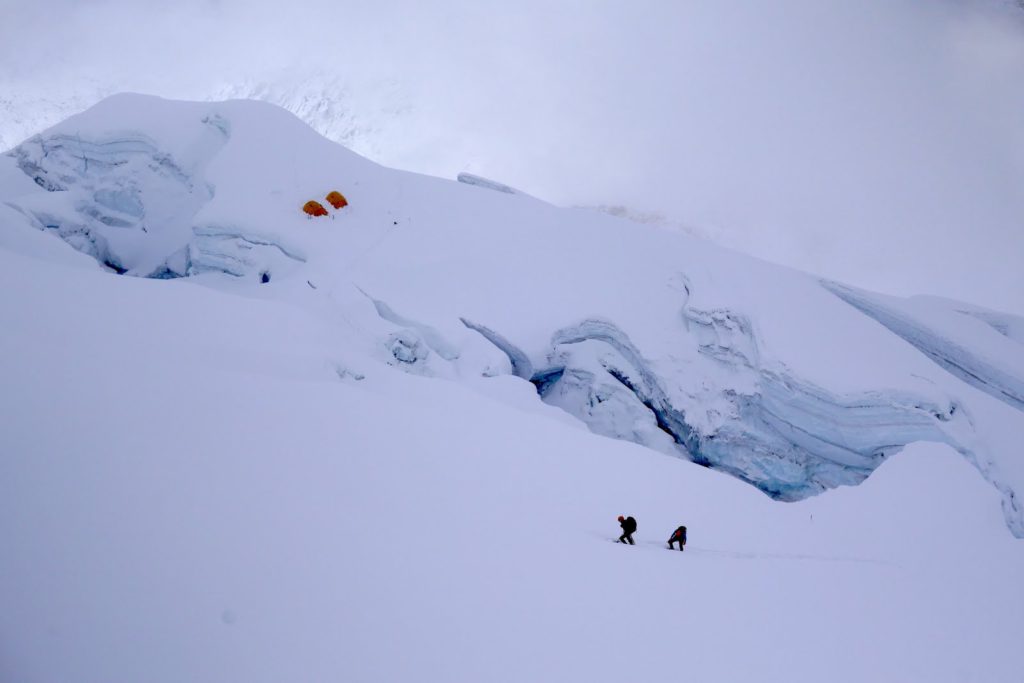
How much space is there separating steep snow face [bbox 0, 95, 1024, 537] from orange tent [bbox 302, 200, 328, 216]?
1.14ft

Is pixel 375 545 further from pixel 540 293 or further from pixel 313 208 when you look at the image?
pixel 313 208

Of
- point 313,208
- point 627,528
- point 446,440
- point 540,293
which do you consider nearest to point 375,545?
point 446,440

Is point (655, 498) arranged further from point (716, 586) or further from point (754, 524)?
point (716, 586)

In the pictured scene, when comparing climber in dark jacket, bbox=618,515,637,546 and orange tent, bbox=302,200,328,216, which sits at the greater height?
orange tent, bbox=302,200,328,216

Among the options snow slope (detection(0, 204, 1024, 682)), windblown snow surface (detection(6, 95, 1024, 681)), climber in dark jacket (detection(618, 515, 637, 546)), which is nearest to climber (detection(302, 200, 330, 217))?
windblown snow surface (detection(6, 95, 1024, 681))

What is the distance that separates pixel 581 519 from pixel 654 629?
5.69ft

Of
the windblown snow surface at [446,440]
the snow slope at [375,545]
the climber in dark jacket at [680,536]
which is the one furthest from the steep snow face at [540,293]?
the climber in dark jacket at [680,536]

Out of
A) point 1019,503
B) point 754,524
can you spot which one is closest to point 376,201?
point 754,524

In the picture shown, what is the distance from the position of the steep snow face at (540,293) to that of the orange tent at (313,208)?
346 millimetres

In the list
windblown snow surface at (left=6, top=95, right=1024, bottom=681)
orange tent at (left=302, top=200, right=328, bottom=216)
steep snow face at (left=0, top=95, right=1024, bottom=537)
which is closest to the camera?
windblown snow surface at (left=6, top=95, right=1024, bottom=681)

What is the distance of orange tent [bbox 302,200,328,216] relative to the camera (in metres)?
16.0

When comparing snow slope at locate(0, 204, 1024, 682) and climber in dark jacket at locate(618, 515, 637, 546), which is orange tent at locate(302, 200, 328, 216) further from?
climber in dark jacket at locate(618, 515, 637, 546)

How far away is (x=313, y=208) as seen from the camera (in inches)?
630

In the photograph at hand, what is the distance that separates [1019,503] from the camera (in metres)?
10.4
